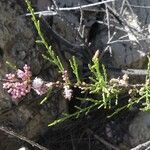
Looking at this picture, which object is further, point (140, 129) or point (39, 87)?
point (140, 129)

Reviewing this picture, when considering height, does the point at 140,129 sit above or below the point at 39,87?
below

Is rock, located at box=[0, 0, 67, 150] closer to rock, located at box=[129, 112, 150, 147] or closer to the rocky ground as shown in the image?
the rocky ground

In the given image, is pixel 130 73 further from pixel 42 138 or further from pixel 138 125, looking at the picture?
pixel 42 138

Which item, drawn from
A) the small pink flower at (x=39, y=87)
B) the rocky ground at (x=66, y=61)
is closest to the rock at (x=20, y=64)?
the rocky ground at (x=66, y=61)

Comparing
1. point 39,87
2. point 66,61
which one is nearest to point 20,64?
point 66,61

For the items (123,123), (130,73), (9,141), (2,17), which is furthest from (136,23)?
(9,141)

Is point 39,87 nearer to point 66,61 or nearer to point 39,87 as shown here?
point 39,87

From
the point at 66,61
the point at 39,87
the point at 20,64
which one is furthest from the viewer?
the point at 66,61

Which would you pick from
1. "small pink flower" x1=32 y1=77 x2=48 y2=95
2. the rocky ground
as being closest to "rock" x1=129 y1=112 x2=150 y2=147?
the rocky ground

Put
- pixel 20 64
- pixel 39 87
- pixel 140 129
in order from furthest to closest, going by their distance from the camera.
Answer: pixel 140 129, pixel 20 64, pixel 39 87

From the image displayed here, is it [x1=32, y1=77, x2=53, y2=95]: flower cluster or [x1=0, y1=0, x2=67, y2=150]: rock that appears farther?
[x1=0, y1=0, x2=67, y2=150]: rock

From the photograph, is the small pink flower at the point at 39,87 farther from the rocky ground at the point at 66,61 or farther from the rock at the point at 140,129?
the rock at the point at 140,129
